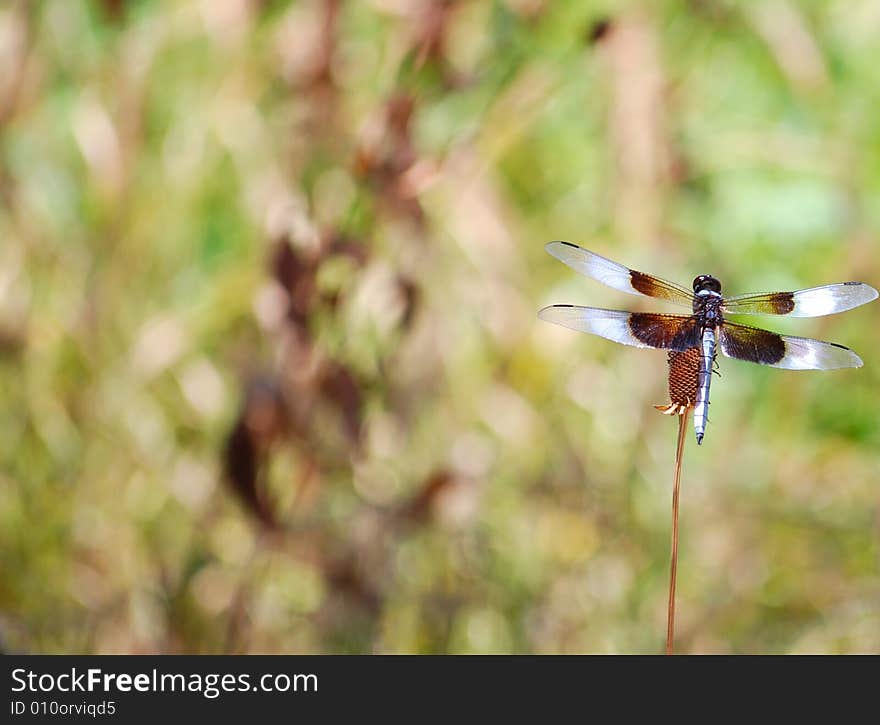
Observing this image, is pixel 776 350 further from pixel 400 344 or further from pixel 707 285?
pixel 400 344

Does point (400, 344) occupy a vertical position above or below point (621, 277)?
above

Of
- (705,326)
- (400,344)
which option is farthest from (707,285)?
(400,344)

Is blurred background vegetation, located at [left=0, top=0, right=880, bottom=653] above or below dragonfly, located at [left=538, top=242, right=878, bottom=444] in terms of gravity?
above

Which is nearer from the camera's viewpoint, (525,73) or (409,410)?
(525,73)

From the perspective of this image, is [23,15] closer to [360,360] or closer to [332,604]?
[360,360]

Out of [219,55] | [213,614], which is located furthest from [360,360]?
[219,55]

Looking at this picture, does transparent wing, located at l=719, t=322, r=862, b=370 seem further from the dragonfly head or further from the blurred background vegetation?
the blurred background vegetation

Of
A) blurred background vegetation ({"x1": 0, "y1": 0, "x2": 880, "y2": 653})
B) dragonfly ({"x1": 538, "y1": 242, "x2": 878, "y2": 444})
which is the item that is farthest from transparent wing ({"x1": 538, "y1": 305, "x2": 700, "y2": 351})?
blurred background vegetation ({"x1": 0, "y1": 0, "x2": 880, "y2": 653})
